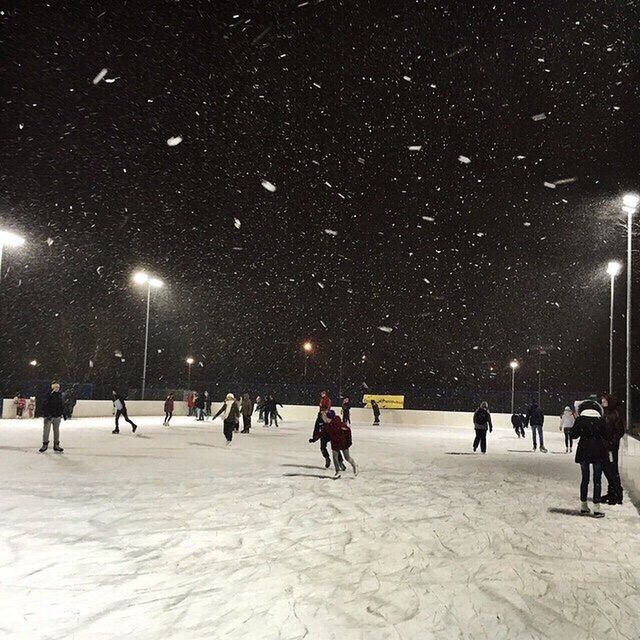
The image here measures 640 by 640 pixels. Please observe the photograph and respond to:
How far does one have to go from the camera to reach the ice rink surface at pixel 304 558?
4.16m

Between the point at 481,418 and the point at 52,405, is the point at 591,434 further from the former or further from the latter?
the point at 52,405

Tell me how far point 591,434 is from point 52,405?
34.9 feet

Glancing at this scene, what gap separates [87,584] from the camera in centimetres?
482

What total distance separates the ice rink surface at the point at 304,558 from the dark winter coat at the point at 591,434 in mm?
818

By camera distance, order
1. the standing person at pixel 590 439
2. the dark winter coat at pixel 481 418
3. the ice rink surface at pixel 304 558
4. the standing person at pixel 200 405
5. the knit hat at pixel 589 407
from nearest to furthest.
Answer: the ice rink surface at pixel 304 558
the standing person at pixel 590 439
the knit hat at pixel 589 407
the dark winter coat at pixel 481 418
the standing person at pixel 200 405

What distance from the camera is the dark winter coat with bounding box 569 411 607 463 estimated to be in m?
8.30

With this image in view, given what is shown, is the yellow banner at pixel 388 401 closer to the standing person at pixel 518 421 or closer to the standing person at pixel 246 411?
the standing person at pixel 518 421

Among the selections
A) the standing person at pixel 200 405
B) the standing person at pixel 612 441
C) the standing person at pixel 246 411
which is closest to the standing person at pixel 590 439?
the standing person at pixel 612 441

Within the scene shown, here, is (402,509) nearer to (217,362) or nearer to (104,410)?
(104,410)

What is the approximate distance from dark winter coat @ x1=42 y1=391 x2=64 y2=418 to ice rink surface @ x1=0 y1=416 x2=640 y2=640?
2011 mm

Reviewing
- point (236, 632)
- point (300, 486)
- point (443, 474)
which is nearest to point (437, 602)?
point (236, 632)

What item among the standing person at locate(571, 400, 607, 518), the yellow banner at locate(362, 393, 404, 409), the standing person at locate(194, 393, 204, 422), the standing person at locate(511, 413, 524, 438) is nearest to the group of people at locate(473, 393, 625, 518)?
the standing person at locate(571, 400, 607, 518)

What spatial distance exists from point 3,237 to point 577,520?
2175 cm

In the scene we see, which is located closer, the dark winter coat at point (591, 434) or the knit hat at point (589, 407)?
the dark winter coat at point (591, 434)
